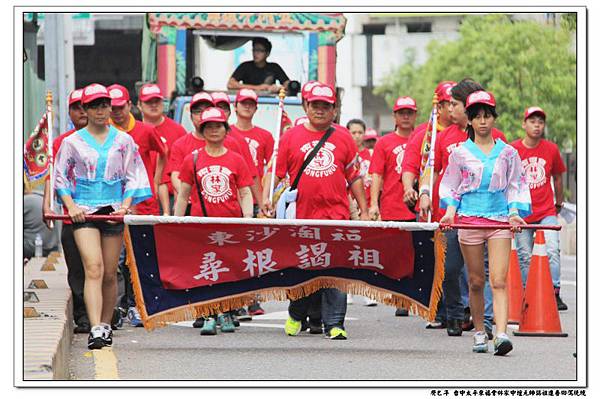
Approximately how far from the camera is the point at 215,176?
42.3ft

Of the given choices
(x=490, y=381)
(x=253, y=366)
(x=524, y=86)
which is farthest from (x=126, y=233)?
(x=524, y=86)

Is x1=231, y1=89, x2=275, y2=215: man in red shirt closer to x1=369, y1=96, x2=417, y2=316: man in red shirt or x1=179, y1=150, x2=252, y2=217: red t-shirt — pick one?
x1=369, y1=96, x2=417, y2=316: man in red shirt

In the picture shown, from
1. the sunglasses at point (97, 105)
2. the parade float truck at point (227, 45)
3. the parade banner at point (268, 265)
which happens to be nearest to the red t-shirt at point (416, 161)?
the parade banner at point (268, 265)

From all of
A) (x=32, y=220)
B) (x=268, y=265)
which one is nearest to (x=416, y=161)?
(x=268, y=265)

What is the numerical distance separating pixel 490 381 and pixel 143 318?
114 inches

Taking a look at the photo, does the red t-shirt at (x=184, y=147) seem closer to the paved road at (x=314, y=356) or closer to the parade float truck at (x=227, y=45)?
the paved road at (x=314, y=356)

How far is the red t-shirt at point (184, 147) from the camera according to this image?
13.9m

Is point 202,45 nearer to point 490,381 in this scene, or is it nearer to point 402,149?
point 402,149

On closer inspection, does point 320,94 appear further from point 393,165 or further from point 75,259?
point 75,259

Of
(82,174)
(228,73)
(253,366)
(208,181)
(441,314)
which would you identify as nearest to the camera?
(253,366)

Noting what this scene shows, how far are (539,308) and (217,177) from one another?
287cm

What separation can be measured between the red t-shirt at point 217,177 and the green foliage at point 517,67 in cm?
3462

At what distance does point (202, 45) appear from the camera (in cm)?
2136

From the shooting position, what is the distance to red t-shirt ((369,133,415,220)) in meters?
14.5
